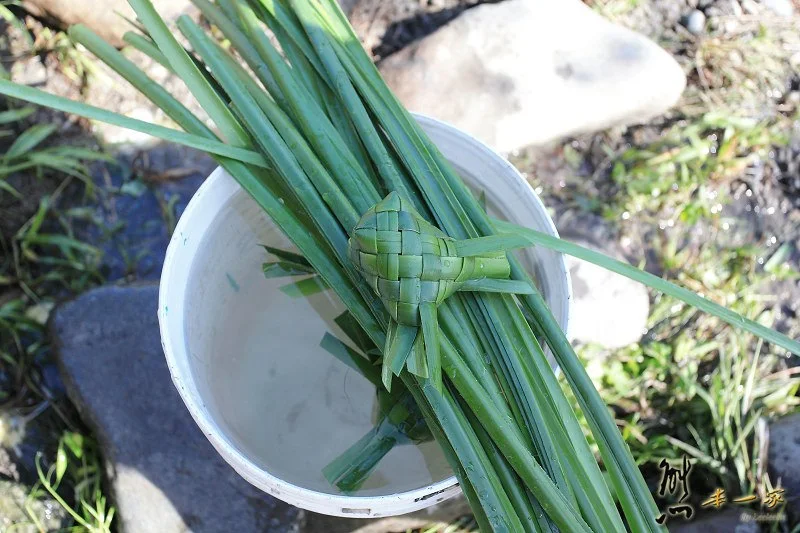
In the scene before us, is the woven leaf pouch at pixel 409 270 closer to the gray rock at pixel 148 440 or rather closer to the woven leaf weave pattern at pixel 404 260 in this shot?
the woven leaf weave pattern at pixel 404 260

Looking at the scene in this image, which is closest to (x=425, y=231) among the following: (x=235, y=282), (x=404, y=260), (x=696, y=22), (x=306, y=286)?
(x=404, y=260)

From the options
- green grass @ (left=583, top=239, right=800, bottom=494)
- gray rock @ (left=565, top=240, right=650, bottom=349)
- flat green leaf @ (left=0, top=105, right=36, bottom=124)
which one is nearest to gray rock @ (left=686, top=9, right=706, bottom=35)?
green grass @ (left=583, top=239, right=800, bottom=494)

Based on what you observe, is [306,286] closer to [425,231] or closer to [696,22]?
[425,231]

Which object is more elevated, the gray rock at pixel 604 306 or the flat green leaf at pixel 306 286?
the flat green leaf at pixel 306 286

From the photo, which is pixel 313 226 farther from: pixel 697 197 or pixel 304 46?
pixel 697 197

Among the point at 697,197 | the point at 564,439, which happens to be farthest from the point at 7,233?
the point at 697,197

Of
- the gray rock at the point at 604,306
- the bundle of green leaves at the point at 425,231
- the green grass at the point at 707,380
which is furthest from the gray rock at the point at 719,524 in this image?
the bundle of green leaves at the point at 425,231
